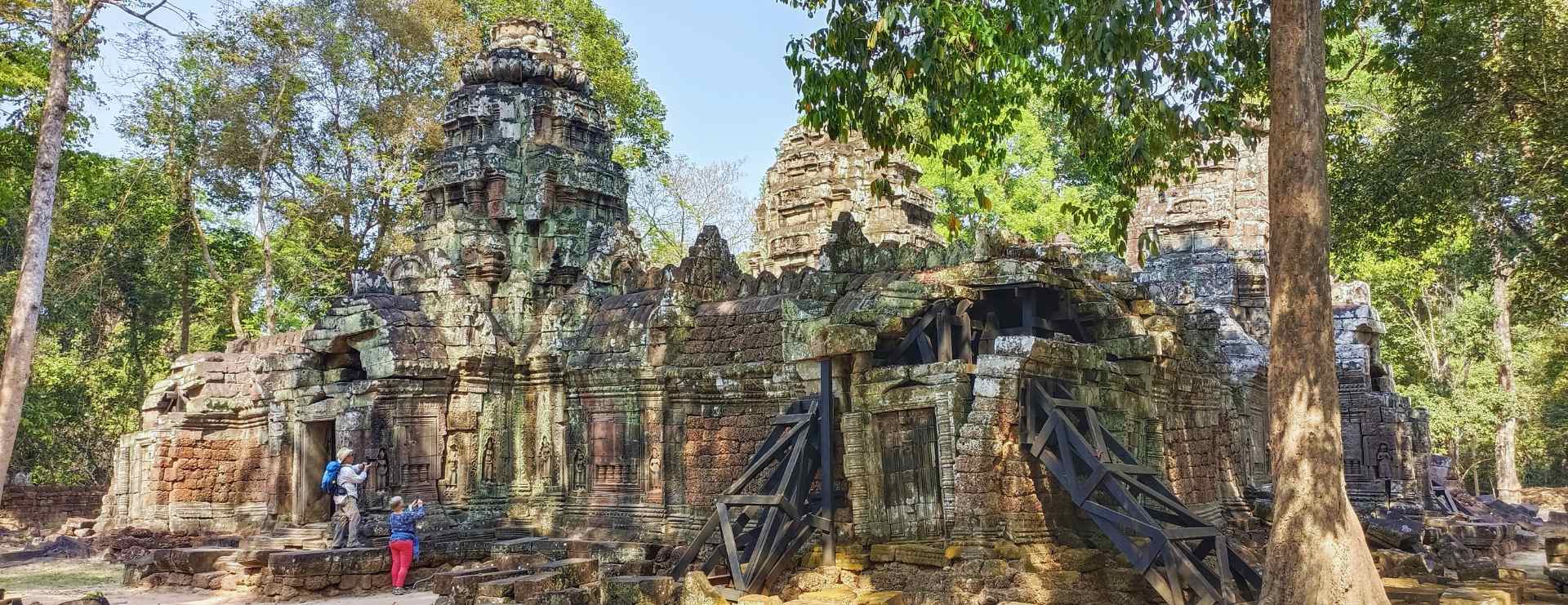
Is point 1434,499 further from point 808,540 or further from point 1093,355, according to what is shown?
point 808,540

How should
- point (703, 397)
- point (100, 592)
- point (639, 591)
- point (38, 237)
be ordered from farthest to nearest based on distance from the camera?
1. point (703, 397)
2. point (100, 592)
3. point (38, 237)
4. point (639, 591)

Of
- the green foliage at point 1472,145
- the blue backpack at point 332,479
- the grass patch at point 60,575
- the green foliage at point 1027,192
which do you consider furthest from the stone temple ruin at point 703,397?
the green foliage at point 1027,192

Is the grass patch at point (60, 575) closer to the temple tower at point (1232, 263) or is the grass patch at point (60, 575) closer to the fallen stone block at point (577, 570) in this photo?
the fallen stone block at point (577, 570)

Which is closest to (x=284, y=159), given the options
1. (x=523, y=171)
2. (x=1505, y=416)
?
(x=523, y=171)

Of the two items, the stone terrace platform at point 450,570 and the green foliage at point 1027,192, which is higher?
the green foliage at point 1027,192

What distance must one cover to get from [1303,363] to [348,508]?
996 centimetres

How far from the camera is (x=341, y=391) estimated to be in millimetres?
14414

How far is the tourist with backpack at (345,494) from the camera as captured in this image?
13062mm

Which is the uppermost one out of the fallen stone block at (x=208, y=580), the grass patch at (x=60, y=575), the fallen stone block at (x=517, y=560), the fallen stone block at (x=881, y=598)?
the fallen stone block at (x=881, y=598)

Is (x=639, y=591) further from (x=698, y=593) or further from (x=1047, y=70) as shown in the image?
(x=1047, y=70)

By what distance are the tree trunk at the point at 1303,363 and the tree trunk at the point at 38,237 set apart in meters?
9.82

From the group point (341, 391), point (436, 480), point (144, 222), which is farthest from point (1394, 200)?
point (144, 222)

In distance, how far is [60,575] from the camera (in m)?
15.2

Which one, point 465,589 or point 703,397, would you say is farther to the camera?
point 703,397
